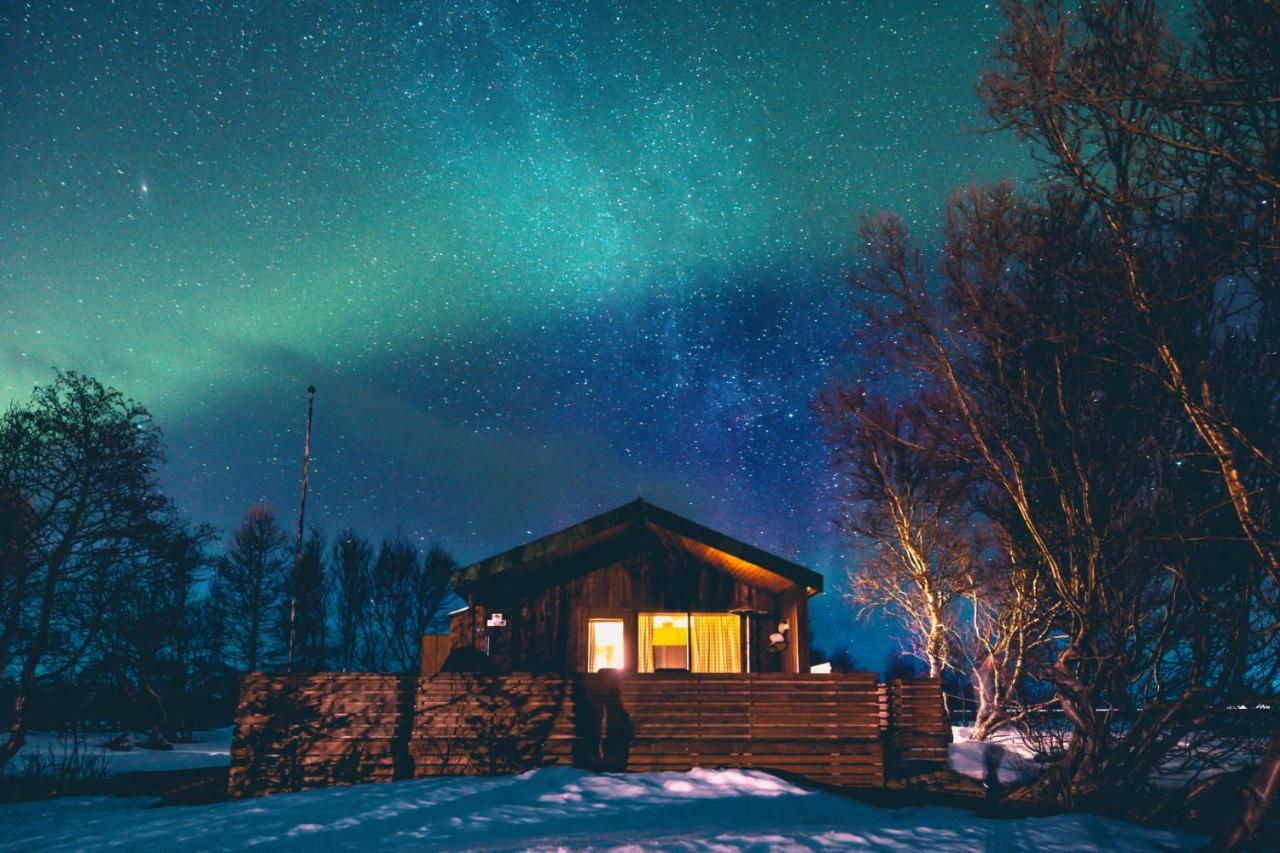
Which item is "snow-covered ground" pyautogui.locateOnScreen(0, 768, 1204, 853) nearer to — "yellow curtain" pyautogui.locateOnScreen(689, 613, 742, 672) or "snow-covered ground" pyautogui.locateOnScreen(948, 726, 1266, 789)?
"snow-covered ground" pyautogui.locateOnScreen(948, 726, 1266, 789)

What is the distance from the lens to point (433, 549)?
44.9 meters

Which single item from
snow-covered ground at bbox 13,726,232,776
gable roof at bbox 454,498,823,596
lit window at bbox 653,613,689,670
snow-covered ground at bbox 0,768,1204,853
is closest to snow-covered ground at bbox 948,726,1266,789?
snow-covered ground at bbox 0,768,1204,853

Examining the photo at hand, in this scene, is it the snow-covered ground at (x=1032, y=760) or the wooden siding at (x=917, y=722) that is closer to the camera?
the snow-covered ground at (x=1032, y=760)

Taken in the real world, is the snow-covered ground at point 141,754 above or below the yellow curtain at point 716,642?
below

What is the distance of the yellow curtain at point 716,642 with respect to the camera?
1830cm

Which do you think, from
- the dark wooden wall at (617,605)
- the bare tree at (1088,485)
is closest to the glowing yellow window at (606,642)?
the dark wooden wall at (617,605)

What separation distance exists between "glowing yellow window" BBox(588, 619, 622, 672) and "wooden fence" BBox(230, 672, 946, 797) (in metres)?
5.15

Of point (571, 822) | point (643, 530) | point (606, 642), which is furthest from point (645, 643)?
point (571, 822)

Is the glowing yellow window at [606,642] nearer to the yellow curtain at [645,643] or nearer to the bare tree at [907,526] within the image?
the yellow curtain at [645,643]

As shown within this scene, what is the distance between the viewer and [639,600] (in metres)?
18.1

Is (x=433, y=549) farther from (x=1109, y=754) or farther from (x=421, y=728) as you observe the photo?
(x=1109, y=754)

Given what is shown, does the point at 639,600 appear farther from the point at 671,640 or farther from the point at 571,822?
the point at 571,822

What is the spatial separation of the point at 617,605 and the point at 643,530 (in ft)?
6.30

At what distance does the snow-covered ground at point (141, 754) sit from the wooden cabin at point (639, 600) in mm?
6234
